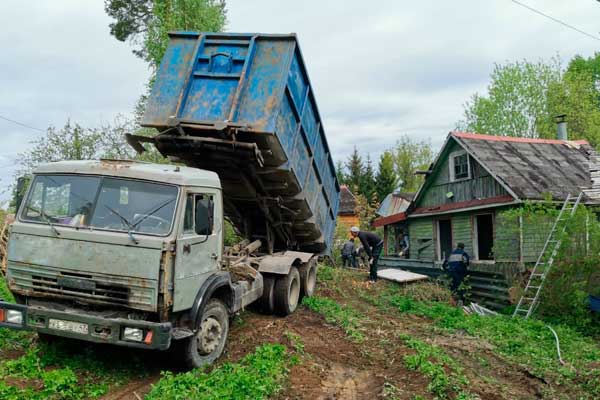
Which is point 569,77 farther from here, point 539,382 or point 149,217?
point 149,217

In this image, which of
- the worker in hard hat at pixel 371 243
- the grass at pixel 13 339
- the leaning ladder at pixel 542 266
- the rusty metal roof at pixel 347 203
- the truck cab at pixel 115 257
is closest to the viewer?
the truck cab at pixel 115 257

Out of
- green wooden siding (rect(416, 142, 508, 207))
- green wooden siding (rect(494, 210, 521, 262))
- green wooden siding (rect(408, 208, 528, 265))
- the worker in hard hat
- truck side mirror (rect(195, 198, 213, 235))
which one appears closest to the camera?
truck side mirror (rect(195, 198, 213, 235))

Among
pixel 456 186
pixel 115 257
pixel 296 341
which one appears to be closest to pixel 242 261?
pixel 296 341

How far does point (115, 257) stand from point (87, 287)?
44cm

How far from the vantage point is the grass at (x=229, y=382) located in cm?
459

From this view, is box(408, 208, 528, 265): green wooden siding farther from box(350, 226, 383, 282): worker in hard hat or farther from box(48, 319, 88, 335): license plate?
box(48, 319, 88, 335): license plate

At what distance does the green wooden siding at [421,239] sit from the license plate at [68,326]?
631 inches

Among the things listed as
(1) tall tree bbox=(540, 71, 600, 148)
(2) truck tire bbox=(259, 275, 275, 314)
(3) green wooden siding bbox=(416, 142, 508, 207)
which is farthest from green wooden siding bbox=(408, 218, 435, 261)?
(1) tall tree bbox=(540, 71, 600, 148)

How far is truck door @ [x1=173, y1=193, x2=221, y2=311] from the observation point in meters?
5.22

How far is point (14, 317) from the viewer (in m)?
5.15

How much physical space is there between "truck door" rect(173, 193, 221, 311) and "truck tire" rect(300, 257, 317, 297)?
3.53 m

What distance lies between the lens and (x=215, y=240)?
6.07 metres

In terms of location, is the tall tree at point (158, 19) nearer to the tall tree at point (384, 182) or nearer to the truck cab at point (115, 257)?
the truck cab at point (115, 257)

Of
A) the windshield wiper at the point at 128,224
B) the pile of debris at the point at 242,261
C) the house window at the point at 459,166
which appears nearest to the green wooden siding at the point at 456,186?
the house window at the point at 459,166
